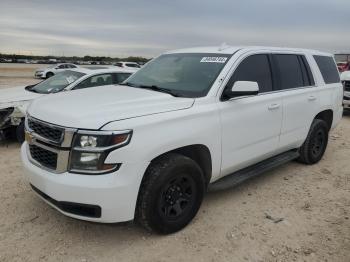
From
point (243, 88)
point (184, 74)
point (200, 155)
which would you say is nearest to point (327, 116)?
point (243, 88)

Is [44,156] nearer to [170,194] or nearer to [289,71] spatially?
[170,194]

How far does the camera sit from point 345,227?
3.96 metres

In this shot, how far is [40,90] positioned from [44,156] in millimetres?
4799

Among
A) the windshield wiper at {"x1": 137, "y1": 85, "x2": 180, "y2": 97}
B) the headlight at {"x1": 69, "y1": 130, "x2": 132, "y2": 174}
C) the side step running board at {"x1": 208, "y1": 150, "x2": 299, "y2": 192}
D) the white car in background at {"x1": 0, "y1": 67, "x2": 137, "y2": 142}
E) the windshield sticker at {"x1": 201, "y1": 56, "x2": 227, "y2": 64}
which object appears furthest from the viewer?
the white car in background at {"x1": 0, "y1": 67, "x2": 137, "y2": 142}

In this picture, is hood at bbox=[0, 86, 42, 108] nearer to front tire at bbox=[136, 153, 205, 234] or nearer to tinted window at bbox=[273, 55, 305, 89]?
front tire at bbox=[136, 153, 205, 234]

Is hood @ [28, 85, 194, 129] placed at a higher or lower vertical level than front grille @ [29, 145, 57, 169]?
higher

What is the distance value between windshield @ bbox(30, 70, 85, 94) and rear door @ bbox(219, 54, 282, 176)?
4.40m

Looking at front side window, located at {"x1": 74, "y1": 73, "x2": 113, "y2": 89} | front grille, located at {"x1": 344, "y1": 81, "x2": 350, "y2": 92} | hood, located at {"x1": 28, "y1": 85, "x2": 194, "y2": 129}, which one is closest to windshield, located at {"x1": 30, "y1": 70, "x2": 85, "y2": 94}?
front side window, located at {"x1": 74, "y1": 73, "x2": 113, "y2": 89}

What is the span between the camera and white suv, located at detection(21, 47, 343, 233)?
3.08 meters

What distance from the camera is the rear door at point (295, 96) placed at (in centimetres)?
501

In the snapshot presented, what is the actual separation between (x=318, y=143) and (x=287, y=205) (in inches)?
83.5

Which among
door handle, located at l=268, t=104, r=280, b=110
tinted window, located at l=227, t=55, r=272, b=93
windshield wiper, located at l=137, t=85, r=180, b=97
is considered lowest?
door handle, located at l=268, t=104, r=280, b=110

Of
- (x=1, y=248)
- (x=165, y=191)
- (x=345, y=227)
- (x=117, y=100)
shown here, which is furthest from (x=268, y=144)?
(x=1, y=248)

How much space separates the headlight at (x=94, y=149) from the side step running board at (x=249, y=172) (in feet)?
4.85
